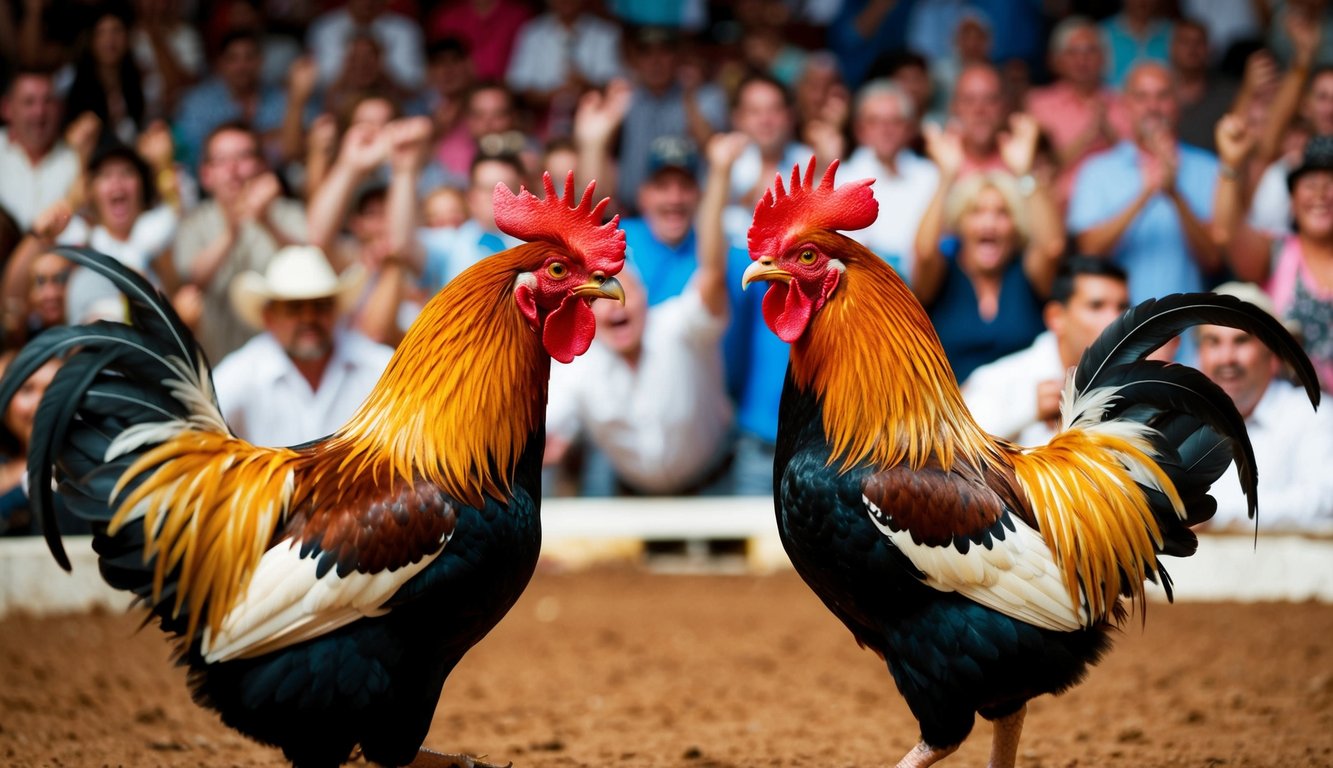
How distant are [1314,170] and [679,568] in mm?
3697

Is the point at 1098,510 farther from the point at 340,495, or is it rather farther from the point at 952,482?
the point at 340,495

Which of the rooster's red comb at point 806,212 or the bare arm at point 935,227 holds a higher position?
the rooster's red comb at point 806,212

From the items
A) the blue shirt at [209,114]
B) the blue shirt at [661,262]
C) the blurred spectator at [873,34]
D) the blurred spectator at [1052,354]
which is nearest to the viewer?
the blurred spectator at [1052,354]

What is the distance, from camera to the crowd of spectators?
7102 millimetres

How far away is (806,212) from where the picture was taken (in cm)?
381

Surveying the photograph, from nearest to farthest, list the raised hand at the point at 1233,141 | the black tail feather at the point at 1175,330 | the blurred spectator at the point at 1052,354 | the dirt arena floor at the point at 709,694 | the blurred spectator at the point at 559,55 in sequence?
the black tail feather at the point at 1175,330
the dirt arena floor at the point at 709,694
the blurred spectator at the point at 1052,354
the raised hand at the point at 1233,141
the blurred spectator at the point at 559,55

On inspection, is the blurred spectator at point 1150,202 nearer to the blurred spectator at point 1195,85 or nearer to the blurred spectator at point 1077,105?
the blurred spectator at point 1077,105

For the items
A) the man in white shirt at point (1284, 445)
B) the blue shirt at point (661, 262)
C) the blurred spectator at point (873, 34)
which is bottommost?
the man in white shirt at point (1284, 445)

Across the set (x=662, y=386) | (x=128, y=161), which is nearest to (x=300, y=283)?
(x=128, y=161)

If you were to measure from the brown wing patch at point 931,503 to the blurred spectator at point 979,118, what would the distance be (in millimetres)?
4808

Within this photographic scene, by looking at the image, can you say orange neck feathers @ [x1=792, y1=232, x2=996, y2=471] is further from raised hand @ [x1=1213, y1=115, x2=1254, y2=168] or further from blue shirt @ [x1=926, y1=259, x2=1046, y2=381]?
raised hand @ [x1=1213, y1=115, x2=1254, y2=168]

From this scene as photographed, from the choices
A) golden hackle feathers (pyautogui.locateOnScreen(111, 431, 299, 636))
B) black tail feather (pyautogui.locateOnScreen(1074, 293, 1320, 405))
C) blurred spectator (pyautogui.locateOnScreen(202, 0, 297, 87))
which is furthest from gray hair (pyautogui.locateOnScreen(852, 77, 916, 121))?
golden hackle feathers (pyautogui.locateOnScreen(111, 431, 299, 636))

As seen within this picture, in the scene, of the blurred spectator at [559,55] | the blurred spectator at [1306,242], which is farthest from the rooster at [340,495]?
the blurred spectator at [559,55]

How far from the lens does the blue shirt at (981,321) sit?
744cm
